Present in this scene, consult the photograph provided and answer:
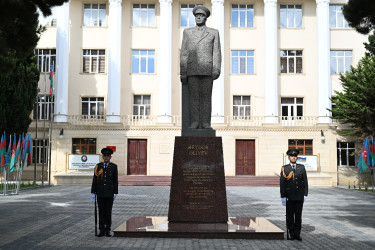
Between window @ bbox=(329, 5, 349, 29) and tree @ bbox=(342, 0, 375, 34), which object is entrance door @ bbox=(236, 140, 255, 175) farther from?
tree @ bbox=(342, 0, 375, 34)

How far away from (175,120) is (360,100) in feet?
42.2

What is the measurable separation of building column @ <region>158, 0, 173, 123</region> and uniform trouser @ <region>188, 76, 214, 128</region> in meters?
21.4

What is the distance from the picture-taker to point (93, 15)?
105 feet

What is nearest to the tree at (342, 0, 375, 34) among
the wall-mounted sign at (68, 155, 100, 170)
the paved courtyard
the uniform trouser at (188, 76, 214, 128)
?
the uniform trouser at (188, 76, 214, 128)

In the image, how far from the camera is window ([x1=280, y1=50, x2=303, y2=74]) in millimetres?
31688

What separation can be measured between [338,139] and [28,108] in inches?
851

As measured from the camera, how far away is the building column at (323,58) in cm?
3059

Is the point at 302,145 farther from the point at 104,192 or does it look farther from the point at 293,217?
the point at 104,192

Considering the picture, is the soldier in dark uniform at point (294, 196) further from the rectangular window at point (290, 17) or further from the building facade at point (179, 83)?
the rectangular window at point (290, 17)

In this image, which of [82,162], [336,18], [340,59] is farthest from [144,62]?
[336,18]

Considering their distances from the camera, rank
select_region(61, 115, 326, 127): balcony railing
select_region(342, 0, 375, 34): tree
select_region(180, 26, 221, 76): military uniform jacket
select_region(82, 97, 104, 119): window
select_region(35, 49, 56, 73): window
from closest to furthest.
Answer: select_region(342, 0, 375, 34): tree
select_region(180, 26, 221, 76): military uniform jacket
select_region(61, 115, 326, 127): balcony railing
select_region(82, 97, 104, 119): window
select_region(35, 49, 56, 73): window

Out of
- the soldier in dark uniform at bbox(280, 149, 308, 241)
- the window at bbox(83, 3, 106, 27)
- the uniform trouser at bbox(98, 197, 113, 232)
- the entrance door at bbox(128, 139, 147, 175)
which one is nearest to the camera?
the soldier in dark uniform at bbox(280, 149, 308, 241)

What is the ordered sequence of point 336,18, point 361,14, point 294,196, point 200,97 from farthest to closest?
point 336,18, point 200,97, point 361,14, point 294,196

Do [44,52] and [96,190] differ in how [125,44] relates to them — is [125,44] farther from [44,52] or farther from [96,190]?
[96,190]
